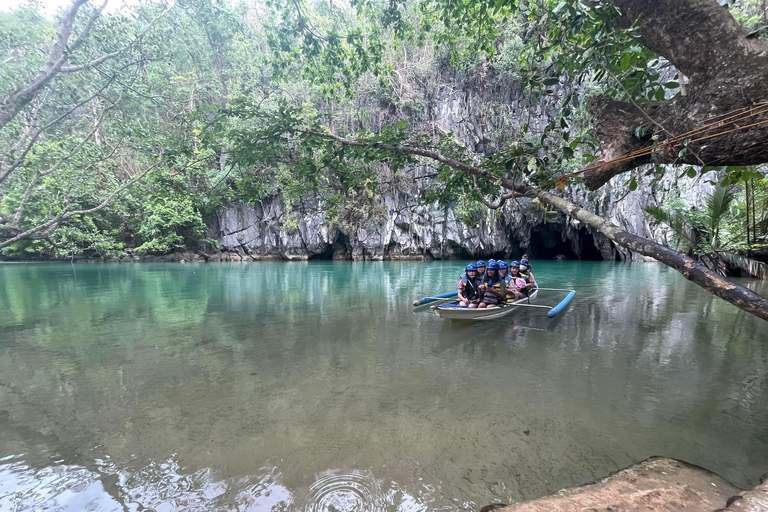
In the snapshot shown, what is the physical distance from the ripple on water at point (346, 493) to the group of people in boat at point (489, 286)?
451 centimetres

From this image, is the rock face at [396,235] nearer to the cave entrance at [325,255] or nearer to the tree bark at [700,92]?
the cave entrance at [325,255]

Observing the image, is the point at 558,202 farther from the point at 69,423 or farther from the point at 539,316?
the point at 69,423

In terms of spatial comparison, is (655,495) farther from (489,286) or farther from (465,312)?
(489,286)

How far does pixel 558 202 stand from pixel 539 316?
4109 millimetres

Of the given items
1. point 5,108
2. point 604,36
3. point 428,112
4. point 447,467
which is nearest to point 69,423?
point 447,467

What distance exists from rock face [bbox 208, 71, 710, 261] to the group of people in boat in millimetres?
14754

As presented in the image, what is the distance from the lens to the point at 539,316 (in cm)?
719

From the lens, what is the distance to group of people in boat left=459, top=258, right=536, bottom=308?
6613 mm

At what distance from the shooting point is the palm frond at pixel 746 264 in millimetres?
11289

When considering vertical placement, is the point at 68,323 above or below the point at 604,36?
below

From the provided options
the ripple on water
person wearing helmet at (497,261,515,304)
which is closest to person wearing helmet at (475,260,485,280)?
person wearing helmet at (497,261,515,304)

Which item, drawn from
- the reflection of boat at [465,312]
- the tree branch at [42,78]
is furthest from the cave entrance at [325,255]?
the tree branch at [42,78]

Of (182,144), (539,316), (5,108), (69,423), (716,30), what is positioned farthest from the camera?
(539,316)

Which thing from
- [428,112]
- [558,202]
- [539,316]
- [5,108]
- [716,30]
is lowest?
[539,316]
